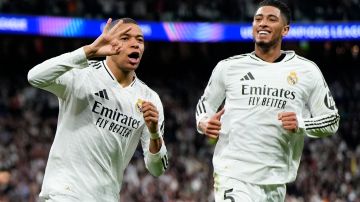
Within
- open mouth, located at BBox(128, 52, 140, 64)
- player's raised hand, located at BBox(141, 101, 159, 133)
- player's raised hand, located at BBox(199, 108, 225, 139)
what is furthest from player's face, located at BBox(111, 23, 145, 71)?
player's raised hand, located at BBox(199, 108, 225, 139)

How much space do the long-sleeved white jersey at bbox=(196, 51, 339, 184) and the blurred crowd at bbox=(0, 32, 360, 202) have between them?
10549mm

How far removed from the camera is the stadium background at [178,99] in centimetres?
1969

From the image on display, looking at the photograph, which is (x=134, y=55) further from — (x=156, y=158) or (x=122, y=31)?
(x=156, y=158)

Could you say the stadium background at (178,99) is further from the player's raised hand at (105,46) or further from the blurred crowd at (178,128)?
the player's raised hand at (105,46)

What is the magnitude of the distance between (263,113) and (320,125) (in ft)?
1.56

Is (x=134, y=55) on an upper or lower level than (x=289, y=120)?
upper

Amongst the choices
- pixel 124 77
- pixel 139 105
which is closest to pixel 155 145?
pixel 139 105

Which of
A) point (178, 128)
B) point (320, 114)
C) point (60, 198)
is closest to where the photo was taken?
point (60, 198)

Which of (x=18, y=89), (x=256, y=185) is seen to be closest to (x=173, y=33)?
(x=18, y=89)

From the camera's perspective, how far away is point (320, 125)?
687 centimetres

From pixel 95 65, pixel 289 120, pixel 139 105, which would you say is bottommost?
pixel 289 120

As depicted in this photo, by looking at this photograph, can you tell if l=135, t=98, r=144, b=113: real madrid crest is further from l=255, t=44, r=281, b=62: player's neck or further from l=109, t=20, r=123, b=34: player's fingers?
l=255, t=44, r=281, b=62: player's neck

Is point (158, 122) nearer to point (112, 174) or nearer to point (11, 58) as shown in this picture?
point (112, 174)

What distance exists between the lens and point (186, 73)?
28.0 metres
